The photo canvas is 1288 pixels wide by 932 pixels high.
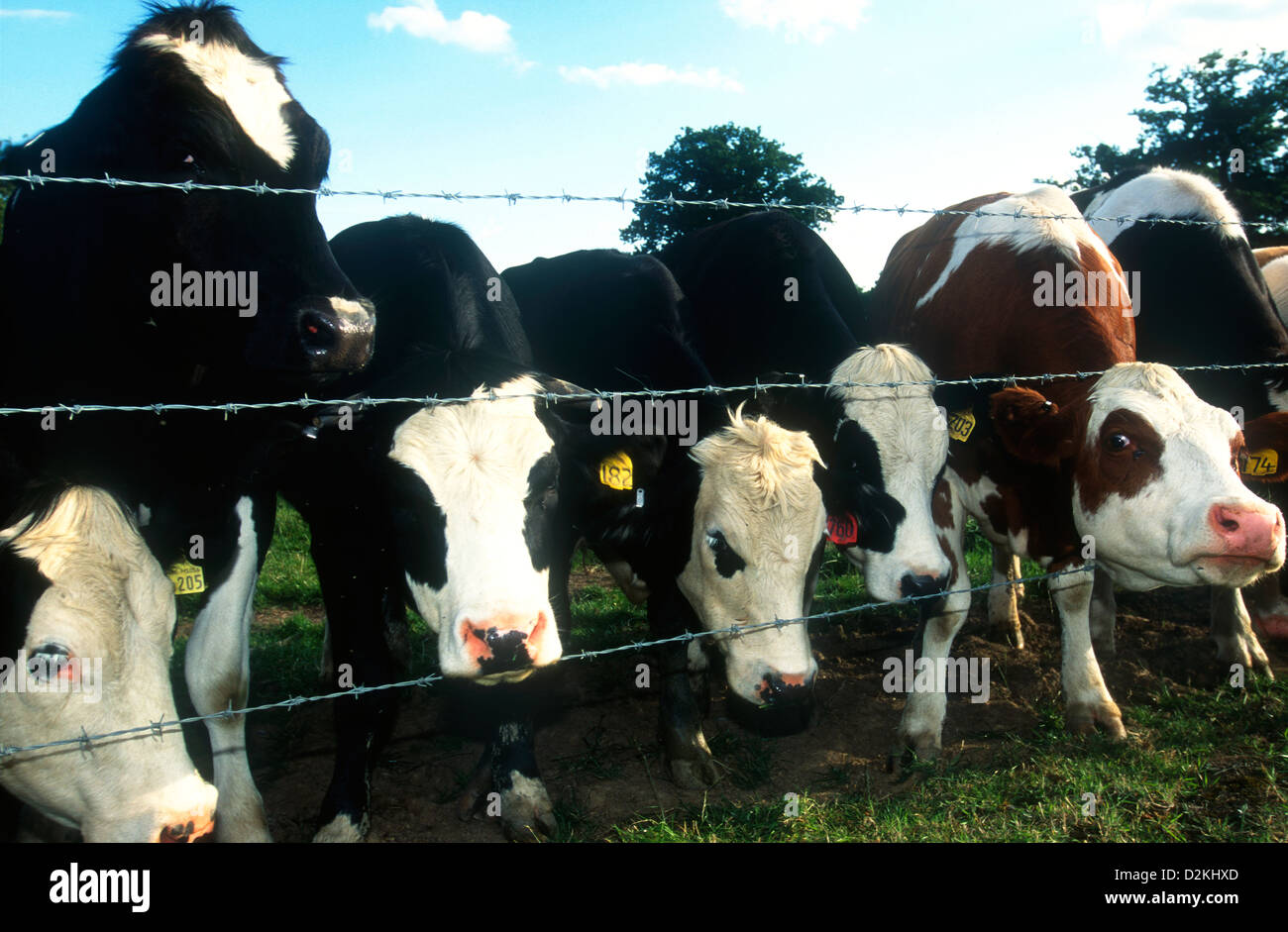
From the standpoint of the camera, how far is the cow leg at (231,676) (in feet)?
11.5

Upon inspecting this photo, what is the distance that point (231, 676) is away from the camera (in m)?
3.68

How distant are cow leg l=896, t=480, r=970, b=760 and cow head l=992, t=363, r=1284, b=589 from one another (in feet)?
1.91

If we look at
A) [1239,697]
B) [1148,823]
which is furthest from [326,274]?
[1239,697]

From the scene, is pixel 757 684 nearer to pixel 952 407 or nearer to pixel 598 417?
pixel 598 417

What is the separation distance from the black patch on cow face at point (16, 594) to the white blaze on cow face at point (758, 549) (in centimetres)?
233

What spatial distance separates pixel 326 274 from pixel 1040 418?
2934 millimetres

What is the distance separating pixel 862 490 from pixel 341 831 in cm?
246

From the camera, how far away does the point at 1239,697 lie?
184 inches

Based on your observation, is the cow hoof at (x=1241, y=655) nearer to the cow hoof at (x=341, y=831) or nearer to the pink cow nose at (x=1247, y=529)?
the pink cow nose at (x=1247, y=529)

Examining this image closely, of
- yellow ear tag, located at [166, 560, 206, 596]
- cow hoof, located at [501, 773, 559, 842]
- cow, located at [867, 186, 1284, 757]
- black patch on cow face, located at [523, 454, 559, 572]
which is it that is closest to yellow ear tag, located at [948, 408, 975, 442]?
cow, located at [867, 186, 1284, 757]

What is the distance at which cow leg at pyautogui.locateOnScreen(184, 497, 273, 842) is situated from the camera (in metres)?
3.50

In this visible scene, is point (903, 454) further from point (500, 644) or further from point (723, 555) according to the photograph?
point (500, 644)

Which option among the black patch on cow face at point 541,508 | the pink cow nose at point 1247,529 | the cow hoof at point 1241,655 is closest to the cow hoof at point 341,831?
the black patch on cow face at point 541,508

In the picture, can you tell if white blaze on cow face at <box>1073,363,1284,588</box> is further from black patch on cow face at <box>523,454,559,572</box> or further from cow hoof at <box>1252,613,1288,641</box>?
black patch on cow face at <box>523,454,559,572</box>
